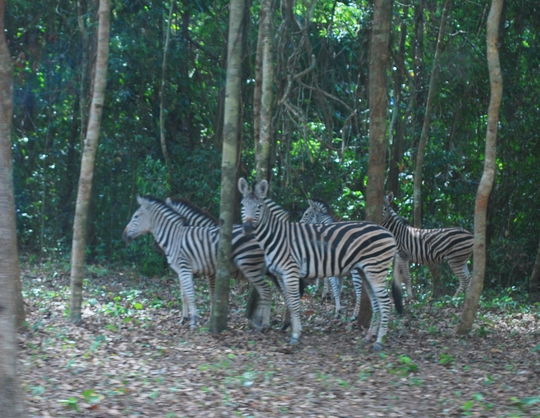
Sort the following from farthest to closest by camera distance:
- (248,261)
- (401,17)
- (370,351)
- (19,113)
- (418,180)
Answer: (19,113) < (401,17) < (418,180) < (248,261) < (370,351)

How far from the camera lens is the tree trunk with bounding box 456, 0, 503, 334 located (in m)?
9.98

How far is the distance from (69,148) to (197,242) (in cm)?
973

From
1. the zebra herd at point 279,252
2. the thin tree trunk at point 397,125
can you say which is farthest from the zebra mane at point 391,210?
the zebra herd at point 279,252

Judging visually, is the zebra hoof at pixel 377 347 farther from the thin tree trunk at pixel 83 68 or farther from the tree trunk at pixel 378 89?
the thin tree trunk at pixel 83 68

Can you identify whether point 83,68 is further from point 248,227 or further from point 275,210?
point 248,227

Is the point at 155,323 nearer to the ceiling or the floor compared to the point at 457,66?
nearer to the floor

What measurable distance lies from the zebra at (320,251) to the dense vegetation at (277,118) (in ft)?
17.4

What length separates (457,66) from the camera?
51.4ft

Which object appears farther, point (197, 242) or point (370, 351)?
point (197, 242)

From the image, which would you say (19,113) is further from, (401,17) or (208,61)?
(401,17)

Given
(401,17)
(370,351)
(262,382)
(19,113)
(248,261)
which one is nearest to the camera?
(262,382)

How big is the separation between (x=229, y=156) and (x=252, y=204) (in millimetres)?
1161

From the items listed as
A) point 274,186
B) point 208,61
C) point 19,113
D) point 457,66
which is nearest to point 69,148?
point 19,113

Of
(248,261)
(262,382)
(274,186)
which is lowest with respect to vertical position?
(262,382)
